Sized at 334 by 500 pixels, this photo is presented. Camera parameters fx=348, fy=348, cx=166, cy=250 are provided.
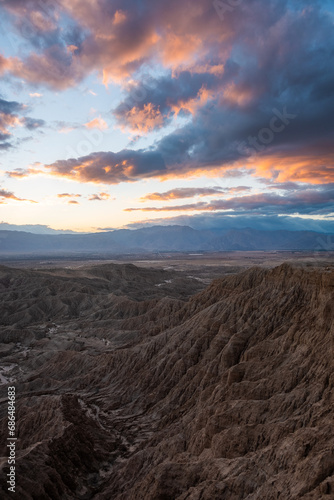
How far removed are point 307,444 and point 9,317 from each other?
324 ft

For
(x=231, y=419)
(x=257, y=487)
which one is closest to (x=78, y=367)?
(x=231, y=419)

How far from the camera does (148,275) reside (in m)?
180

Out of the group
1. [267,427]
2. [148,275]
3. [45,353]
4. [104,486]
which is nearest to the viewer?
[267,427]

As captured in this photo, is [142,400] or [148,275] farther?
[148,275]

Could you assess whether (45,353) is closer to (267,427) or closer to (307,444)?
(267,427)

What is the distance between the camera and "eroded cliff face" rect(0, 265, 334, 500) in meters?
20.7

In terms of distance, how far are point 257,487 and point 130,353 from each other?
3801 centimetres

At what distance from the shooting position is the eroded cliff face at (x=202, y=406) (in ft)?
67.8

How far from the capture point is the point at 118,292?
12975 centimetres

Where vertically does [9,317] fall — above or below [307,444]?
below

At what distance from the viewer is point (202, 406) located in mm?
34062

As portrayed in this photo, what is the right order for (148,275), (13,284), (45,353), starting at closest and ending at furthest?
(45,353) → (13,284) → (148,275)

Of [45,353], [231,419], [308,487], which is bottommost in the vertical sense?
[45,353]

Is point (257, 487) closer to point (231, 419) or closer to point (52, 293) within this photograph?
point (231, 419)
